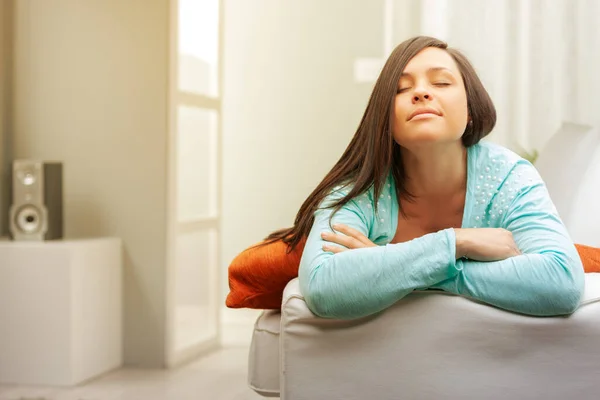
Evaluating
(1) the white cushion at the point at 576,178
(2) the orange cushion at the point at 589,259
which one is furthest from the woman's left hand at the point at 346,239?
(1) the white cushion at the point at 576,178

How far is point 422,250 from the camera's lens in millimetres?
1562

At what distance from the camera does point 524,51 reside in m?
3.47

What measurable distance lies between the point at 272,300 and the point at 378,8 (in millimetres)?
2656

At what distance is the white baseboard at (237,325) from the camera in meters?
4.32

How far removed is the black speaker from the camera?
130 inches

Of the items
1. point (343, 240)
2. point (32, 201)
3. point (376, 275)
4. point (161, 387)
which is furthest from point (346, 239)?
point (32, 201)

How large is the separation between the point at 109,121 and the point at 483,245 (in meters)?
2.29

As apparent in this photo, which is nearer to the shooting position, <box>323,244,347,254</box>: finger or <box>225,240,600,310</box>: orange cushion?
<box>323,244,347,254</box>: finger

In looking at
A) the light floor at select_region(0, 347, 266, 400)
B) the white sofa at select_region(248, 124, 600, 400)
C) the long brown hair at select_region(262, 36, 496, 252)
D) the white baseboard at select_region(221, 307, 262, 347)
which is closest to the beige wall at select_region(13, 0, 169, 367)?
the light floor at select_region(0, 347, 266, 400)

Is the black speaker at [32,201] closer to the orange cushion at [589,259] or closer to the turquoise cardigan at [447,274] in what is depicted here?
the turquoise cardigan at [447,274]

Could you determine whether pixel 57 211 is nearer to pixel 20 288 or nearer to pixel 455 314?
pixel 20 288

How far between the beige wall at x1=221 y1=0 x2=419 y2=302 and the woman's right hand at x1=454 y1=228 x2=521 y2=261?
284 centimetres

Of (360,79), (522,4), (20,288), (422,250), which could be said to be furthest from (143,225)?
(422,250)

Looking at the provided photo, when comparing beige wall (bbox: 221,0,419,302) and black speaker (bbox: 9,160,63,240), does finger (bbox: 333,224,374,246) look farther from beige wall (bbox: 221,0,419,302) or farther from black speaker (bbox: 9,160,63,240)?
beige wall (bbox: 221,0,419,302)
